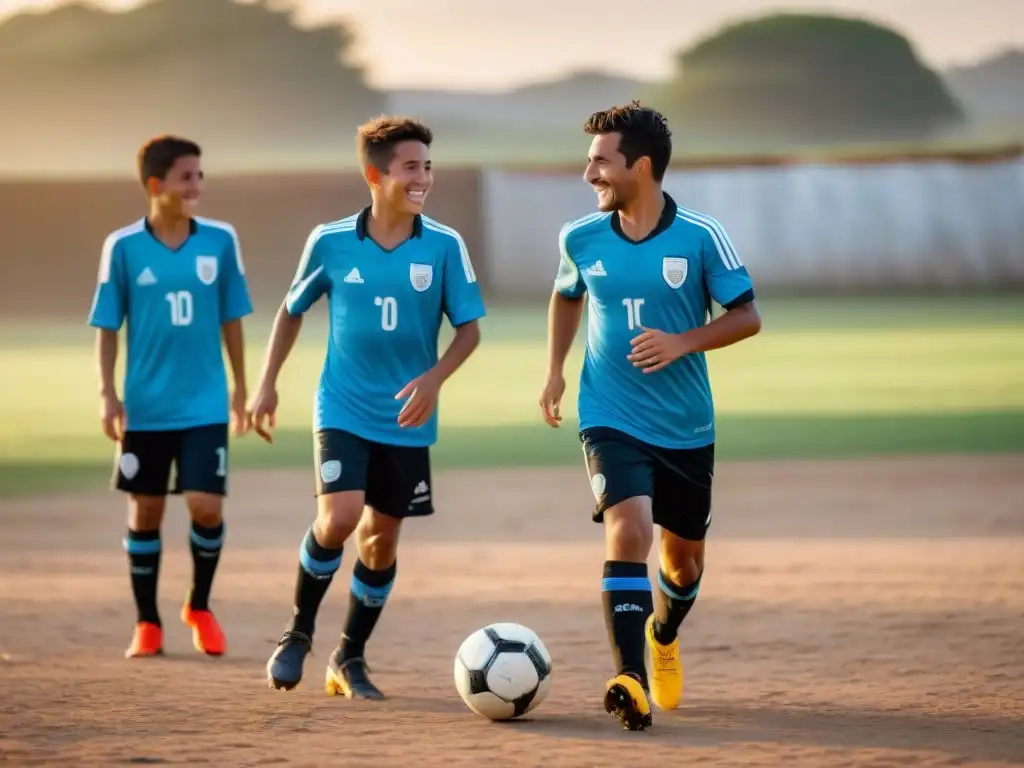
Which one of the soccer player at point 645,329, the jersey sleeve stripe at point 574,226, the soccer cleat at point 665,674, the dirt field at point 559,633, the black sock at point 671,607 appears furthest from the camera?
the black sock at point 671,607

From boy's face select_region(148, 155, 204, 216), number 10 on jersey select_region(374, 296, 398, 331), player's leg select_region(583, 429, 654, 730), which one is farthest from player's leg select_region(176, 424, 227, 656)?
player's leg select_region(583, 429, 654, 730)

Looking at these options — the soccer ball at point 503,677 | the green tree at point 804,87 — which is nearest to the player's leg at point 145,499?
the soccer ball at point 503,677

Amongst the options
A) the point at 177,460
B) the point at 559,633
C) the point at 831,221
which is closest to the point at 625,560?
the point at 559,633

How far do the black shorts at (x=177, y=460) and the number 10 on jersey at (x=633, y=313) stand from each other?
2.28 m

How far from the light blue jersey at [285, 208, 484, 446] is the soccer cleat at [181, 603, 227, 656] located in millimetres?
1437

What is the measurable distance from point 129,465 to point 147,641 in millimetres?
733

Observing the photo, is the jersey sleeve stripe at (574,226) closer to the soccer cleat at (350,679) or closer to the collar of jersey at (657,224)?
the collar of jersey at (657,224)

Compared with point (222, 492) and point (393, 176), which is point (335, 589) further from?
point (393, 176)

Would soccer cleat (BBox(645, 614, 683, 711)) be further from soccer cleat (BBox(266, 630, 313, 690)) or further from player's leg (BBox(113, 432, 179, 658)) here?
player's leg (BBox(113, 432, 179, 658))

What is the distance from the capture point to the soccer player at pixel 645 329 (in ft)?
18.3

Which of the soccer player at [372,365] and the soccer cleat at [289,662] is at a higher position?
the soccer player at [372,365]

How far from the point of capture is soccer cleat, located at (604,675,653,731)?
5.30 meters

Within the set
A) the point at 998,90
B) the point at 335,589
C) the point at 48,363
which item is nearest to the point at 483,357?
the point at 48,363

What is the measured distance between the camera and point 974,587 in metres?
8.48
